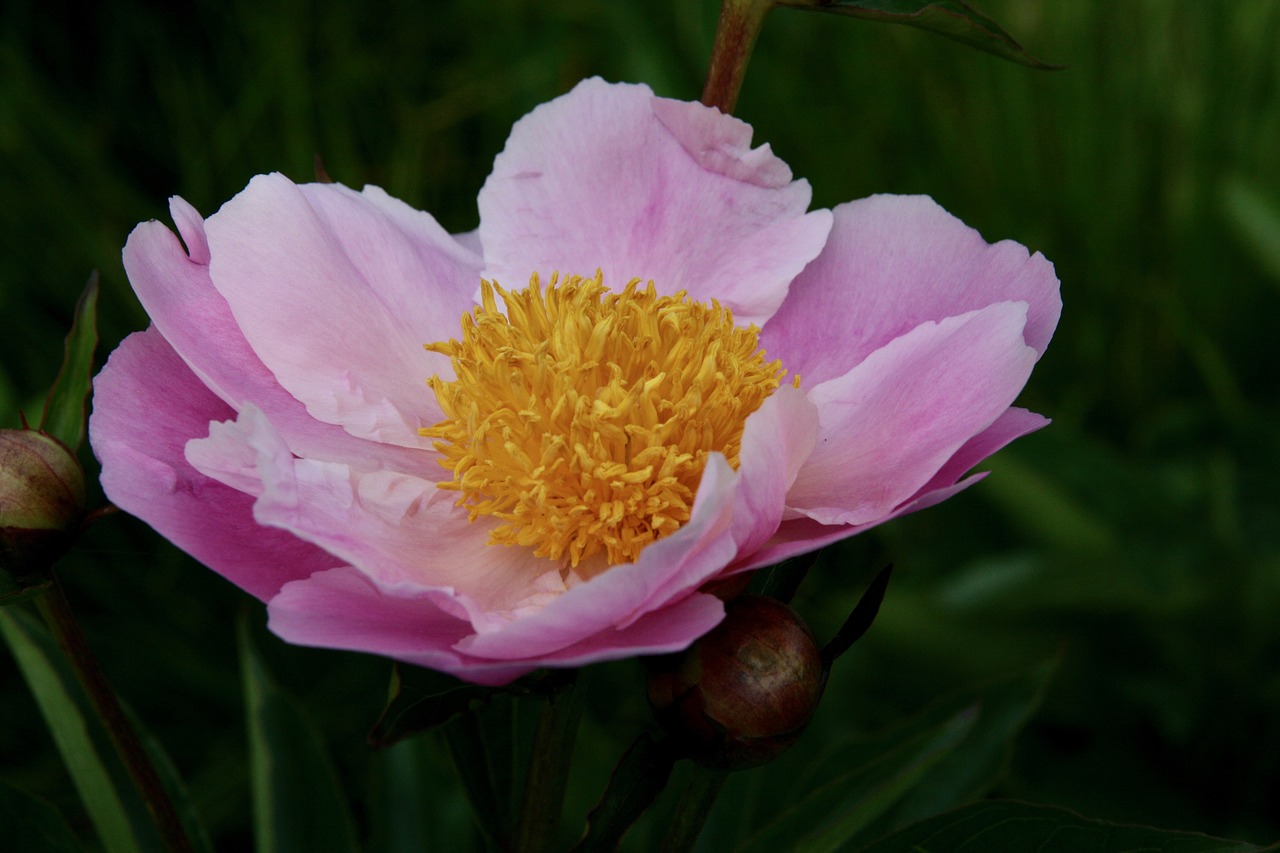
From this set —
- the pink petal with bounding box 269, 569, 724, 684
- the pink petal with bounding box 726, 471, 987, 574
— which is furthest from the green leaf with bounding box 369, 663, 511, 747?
the pink petal with bounding box 726, 471, 987, 574

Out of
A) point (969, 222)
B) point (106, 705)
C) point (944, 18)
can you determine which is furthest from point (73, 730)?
point (969, 222)

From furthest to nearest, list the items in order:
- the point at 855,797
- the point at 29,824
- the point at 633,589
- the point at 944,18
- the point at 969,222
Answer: the point at 969,222
the point at 855,797
the point at 29,824
the point at 944,18
the point at 633,589

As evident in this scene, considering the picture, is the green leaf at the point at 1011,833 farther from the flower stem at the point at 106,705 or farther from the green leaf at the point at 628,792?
the flower stem at the point at 106,705

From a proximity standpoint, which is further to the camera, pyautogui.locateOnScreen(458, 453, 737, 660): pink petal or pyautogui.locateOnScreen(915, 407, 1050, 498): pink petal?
pyautogui.locateOnScreen(915, 407, 1050, 498): pink petal

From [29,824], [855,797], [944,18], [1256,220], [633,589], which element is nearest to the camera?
[633,589]

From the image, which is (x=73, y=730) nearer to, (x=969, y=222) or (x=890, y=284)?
(x=890, y=284)

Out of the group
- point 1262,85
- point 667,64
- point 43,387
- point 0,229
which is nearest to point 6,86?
point 0,229

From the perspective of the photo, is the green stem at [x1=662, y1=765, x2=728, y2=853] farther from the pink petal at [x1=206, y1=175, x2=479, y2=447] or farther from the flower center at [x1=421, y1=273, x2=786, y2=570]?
the pink petal at [x1=206, y1=175, x2=479, y2=447]

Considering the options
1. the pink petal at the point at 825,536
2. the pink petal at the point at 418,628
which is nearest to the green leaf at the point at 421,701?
the pink petal at the point at 418,628
